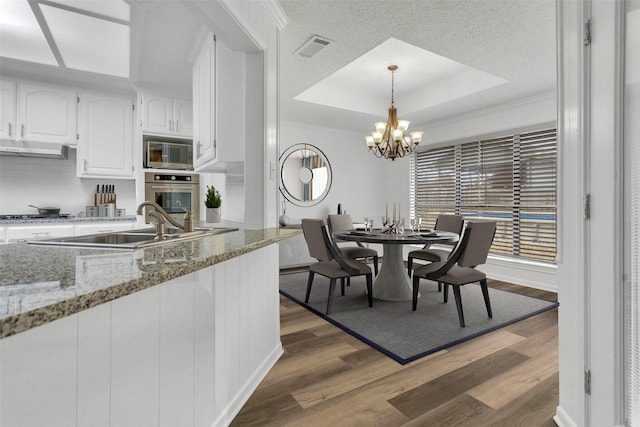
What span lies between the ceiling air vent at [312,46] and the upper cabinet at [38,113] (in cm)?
270

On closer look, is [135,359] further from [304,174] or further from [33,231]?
[304,174]

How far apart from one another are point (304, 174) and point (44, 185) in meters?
3.54

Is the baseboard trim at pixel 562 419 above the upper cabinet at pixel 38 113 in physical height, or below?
below

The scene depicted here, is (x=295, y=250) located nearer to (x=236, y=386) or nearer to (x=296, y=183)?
(x=296, y=183)

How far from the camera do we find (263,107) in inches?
83.9

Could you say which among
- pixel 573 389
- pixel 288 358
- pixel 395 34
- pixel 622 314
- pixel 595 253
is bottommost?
pixel 288 358

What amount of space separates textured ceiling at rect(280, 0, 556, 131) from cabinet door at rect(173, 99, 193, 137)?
1.23 metres

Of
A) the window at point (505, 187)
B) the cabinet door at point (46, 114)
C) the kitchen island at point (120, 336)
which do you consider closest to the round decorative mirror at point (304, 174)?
the window at point (505, 187)

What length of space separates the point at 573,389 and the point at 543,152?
355cm

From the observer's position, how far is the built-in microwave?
362 centimetres

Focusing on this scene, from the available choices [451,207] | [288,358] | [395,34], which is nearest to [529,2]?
[395,34]

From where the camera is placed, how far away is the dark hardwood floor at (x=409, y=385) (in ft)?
5.21

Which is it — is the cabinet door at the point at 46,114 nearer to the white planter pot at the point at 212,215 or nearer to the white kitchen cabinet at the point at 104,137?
the white kitchen cabinet at the point at 104,137

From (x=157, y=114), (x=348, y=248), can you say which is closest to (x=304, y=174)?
(x=348, y=248)
